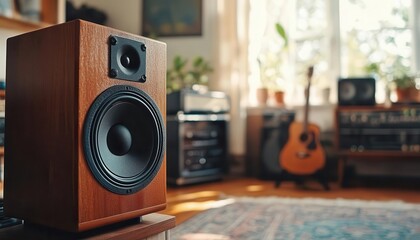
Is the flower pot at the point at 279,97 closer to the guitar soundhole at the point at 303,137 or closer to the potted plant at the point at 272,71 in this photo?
the potted plant at the point at 272,71

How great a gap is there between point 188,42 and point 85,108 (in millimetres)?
2877

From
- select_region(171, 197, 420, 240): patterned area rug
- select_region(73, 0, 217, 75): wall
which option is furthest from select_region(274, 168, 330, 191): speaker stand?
select_region(73, 0, 217, 75): wall

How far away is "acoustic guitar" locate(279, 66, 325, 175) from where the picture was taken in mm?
2711

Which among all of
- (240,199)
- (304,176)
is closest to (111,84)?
(240,199)

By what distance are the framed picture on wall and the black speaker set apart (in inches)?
53.1

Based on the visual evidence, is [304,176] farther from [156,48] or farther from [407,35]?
[156,48]

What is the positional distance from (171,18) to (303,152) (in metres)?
1.75

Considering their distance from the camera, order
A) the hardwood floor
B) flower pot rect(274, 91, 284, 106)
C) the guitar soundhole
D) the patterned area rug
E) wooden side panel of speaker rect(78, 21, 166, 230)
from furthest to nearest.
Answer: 1. flower pot rect(274, 91, 284, 106)
2. the guitar soundhole
3. the hardwood floor
4. the patterned area rug
5. wooden side panel of speaker rect(78, 21, 166, 230)

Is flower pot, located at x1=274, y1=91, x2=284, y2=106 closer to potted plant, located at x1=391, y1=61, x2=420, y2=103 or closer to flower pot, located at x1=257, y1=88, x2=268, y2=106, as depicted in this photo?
flower pot, located at x1=257, y1=88, x2=268, y2=106

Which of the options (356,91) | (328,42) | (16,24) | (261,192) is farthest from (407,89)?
(16,24)

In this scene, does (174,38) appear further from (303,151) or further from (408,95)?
(408,95)

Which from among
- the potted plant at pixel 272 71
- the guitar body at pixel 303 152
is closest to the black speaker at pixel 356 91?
the guitar body at pixel 303 152

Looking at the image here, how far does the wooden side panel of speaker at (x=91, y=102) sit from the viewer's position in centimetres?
75

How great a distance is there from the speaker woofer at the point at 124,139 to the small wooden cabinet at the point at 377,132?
2.10 meters
